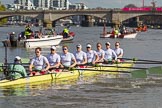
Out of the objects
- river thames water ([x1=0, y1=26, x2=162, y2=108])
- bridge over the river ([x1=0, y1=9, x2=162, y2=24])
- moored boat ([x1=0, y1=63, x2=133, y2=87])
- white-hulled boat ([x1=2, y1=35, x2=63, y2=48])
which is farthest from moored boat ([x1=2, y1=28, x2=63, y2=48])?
bridge over the river ([x1=0, y1=9, x2=162, y2=24])

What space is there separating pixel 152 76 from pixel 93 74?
8.84 ft

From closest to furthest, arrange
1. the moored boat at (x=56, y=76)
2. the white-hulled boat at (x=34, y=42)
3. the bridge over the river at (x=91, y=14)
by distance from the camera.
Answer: the moored boat at (x=56, y=76), the white-hulled boat at (x=34, y=42), the bridge over the river at (x=91, y=14)

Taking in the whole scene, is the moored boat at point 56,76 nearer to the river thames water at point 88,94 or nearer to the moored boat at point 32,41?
the river thames water at point 88,94

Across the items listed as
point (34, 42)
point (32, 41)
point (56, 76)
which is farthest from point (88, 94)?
point (34, 42)

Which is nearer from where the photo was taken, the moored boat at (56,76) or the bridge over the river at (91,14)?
Answer: the moored boat at (56,76)

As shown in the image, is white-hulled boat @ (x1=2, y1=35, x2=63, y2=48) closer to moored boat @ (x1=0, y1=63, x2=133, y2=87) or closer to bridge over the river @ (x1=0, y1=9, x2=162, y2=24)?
moored boat @ (x1=0, y1=63, x2=133, y2=87)

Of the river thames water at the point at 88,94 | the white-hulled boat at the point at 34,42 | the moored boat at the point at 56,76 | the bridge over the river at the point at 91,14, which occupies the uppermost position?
the bridge over the river at the point at 91,14

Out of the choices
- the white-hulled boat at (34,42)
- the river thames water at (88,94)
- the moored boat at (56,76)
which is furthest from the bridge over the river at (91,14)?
the river thames water at (88,94)

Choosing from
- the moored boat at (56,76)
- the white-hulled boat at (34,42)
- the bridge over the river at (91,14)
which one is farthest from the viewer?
the bridge over the river at (91,14)

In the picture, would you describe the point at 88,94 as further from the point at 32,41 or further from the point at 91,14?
the point at 91,14

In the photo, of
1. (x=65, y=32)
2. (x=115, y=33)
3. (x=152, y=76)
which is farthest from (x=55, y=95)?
(x=115, y=33)

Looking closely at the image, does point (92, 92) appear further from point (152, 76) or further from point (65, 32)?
point (65, 32)

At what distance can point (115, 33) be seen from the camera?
67562 millimetres

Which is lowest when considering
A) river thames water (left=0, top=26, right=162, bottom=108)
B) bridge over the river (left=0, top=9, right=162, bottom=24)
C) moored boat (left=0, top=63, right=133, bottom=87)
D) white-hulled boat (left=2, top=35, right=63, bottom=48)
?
river thames water (left=0, top=26, right=162, bottom=108)
